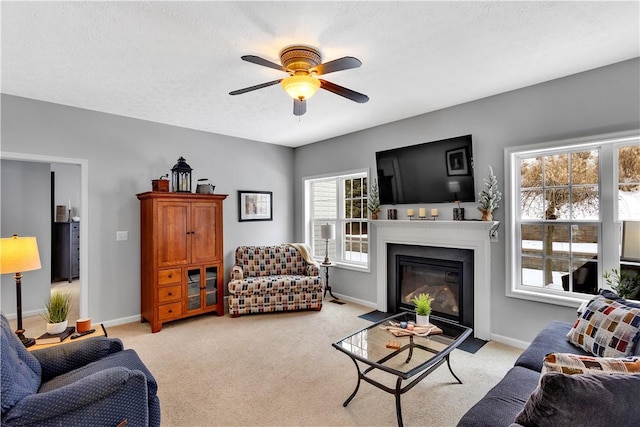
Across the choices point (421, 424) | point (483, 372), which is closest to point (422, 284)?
point (483, 372)

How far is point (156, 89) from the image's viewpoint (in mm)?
3057

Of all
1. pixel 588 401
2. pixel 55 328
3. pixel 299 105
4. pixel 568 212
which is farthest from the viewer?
pixel 568 212

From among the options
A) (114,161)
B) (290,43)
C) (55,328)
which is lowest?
(55,328)

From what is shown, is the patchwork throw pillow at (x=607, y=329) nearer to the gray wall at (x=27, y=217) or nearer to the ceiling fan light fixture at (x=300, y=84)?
the ceiling fan light fixture at (x=300, y=84)

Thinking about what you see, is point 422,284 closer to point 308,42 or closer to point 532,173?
point 532,173

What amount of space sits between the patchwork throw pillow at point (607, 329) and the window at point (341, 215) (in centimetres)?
278

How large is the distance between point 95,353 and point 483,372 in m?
2.95

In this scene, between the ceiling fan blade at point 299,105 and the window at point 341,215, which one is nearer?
the ceiling fan blade at point 299,105

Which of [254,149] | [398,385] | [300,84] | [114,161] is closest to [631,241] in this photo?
[398,385]

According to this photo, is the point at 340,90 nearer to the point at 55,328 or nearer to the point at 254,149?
the point at 55,328

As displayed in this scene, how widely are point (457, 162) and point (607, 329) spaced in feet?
6.91

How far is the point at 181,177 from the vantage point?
411 cm

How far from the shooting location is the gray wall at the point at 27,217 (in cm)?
397

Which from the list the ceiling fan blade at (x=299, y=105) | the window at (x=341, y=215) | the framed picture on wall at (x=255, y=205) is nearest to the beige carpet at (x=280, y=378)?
the window at (x=341, y=215)
